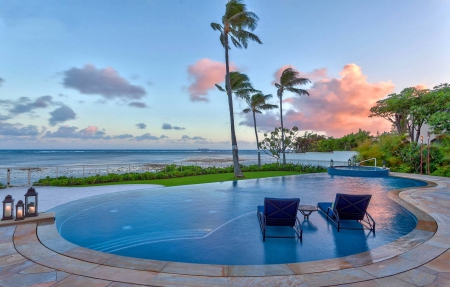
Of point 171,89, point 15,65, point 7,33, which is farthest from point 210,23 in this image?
point 15,65

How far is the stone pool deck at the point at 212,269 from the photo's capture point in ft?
8.76

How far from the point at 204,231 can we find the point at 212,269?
6.33 ft

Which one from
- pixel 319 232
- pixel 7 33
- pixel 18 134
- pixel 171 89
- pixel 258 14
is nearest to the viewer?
pixel 319 232

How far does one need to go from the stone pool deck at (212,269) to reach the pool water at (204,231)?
0.46 m

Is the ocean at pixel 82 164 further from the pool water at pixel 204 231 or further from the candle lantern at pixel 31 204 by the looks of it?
the pool water at pixel 204 231

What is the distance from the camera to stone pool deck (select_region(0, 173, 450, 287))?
2670mm

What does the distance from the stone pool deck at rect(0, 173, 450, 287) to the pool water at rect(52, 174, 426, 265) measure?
1.50ft

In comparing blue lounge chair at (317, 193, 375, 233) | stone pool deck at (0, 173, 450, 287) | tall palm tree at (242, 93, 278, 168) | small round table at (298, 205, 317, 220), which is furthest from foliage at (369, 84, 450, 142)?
stone pool deck at (0, 173, 450, 287)

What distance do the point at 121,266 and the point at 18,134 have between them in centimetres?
4330

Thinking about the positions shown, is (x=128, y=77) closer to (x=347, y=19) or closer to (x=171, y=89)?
(x=171, y=89)

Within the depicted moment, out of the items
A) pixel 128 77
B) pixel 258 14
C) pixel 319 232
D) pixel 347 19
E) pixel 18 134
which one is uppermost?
pixel 258 14

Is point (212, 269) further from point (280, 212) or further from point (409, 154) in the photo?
point (409, 154)

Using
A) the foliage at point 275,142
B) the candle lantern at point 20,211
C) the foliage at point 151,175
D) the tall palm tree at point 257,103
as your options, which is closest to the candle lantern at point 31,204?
the candle lantern at point 20,211

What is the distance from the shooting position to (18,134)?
3438 cm
